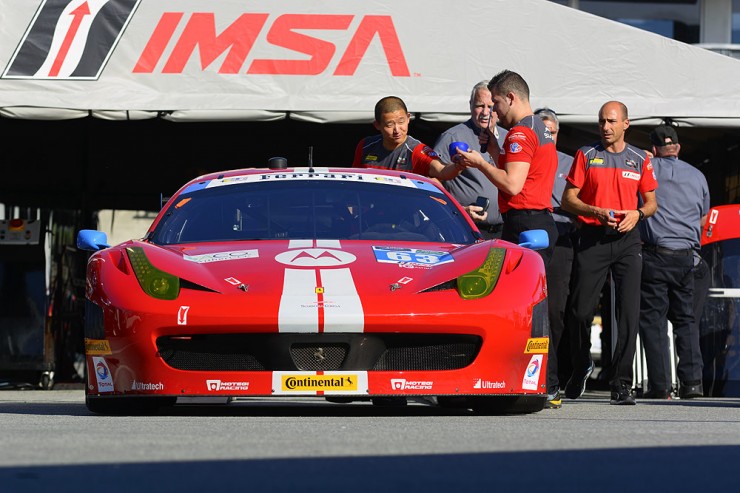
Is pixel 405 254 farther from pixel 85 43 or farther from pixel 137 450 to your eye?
pixel 85 43

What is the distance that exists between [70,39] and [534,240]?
5332mm

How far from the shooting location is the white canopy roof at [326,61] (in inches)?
439

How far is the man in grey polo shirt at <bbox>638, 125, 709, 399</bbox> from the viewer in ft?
32.5

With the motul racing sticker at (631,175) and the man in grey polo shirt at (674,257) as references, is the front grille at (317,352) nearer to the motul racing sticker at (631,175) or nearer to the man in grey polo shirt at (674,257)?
the motul racing sticker at (631,175)

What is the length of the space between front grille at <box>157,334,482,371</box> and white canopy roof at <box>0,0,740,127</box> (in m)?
5.14

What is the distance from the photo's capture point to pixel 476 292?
20.5 feet

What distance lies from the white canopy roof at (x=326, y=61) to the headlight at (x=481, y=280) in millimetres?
4784

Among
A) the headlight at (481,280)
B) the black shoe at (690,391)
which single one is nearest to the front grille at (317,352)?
the headlight at (481,280)

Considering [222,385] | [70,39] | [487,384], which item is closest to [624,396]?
[487,384]

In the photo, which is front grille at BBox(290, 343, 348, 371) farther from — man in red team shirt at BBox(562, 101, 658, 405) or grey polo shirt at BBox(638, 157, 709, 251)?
grey polo shirt at BBox(638, 157, 709, 251)

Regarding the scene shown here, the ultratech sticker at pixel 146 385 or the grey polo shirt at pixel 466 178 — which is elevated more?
the grey polo shirt at pixel 466 178

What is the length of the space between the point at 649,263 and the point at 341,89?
2678 mm

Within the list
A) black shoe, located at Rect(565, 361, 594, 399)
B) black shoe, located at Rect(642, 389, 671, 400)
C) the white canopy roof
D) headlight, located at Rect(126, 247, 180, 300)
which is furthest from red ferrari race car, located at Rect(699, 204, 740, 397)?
headlight, located at Rect(126, 247, 180, 300)

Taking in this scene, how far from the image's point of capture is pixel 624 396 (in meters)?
8.52
